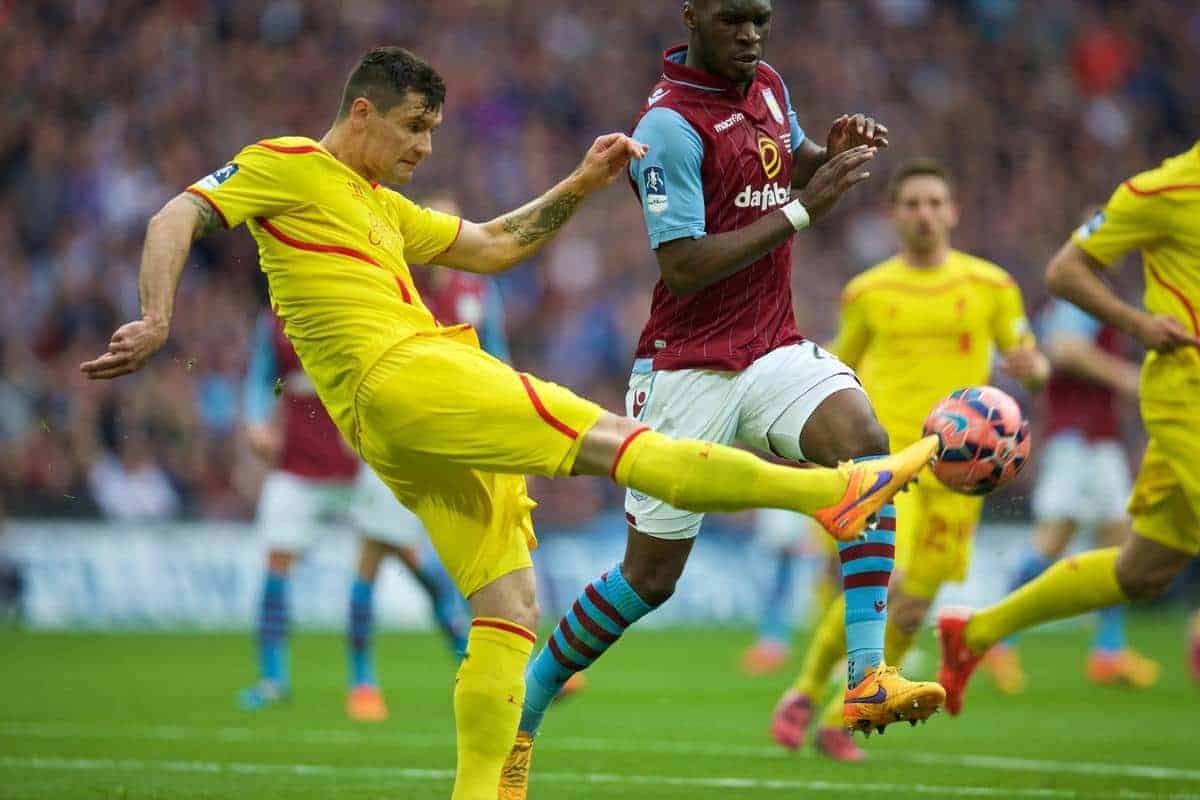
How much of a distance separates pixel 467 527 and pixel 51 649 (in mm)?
9367

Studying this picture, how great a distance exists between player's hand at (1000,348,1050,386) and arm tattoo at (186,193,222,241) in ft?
15.4

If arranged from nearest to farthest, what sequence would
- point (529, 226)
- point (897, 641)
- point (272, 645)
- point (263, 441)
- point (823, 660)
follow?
point (529, 226)
point (823, 660)
point (897, 641)
point (272, 645)
point (263, 441)

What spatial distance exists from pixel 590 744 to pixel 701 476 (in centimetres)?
362

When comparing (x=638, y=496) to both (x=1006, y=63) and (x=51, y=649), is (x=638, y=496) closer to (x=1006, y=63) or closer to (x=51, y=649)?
(x=51, y=649)

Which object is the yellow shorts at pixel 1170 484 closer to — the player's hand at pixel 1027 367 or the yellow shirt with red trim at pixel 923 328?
the player's hand at pixel 1027 367

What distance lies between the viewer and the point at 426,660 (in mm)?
13711

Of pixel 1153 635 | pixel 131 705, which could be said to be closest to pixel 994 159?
pixel 1153 635

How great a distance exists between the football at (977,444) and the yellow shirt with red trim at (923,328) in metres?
3.27

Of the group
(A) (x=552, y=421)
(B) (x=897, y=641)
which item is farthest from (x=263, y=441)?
(A) (x=552, y=421)

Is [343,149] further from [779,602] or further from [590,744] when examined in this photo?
[779,602]

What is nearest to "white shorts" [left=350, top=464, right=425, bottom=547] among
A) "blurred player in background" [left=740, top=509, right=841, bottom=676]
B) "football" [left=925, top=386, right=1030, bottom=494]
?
"blurred player in background" [left=740, top=509, right=841, bottom=676]

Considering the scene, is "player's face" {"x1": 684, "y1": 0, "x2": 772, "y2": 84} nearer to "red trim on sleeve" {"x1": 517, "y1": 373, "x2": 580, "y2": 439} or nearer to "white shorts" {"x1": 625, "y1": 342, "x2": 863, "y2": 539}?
"white shorts" {"x1": 625, "y1": 342, "x2": 863, "y2": 539}

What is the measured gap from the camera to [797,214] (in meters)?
6.17

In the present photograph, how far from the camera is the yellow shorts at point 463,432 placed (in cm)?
536
